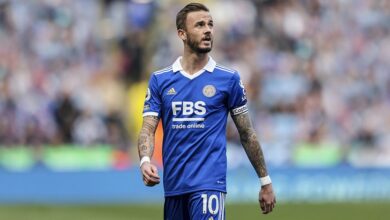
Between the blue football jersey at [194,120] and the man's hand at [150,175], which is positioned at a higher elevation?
the blue football jersey at [194,120]

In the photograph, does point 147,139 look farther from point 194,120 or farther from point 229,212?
point 229,212

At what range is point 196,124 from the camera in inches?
319

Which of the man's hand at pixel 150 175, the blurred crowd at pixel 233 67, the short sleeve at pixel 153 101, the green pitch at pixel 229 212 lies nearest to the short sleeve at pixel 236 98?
the short sleeve at pixel 153 101

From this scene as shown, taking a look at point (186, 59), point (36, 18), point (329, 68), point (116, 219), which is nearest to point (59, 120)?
point (36, 18)

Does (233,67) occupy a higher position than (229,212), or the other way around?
(233,67)

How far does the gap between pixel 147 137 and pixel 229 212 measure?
938 centimetres

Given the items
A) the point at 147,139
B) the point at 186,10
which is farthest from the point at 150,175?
the point at 186,10

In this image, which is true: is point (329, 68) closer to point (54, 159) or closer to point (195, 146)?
point (54, 159)

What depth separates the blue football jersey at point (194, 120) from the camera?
26.5 feet

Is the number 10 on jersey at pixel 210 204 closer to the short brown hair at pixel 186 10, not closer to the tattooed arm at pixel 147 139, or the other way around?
the tattooed arm at pixel 147 139

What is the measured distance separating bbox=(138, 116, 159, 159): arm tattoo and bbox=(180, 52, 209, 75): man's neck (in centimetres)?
44

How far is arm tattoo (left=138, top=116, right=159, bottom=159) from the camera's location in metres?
8.11

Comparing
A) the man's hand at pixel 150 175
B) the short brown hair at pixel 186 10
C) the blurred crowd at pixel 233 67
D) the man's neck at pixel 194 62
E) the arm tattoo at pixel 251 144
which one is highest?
the blurred crowd at pixel 233 67

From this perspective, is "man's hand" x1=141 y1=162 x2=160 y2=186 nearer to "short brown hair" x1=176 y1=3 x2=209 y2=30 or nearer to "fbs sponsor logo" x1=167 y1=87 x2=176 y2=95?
"fbs sponsor logo" x1=167 y1=87 x2=176 y2=95
